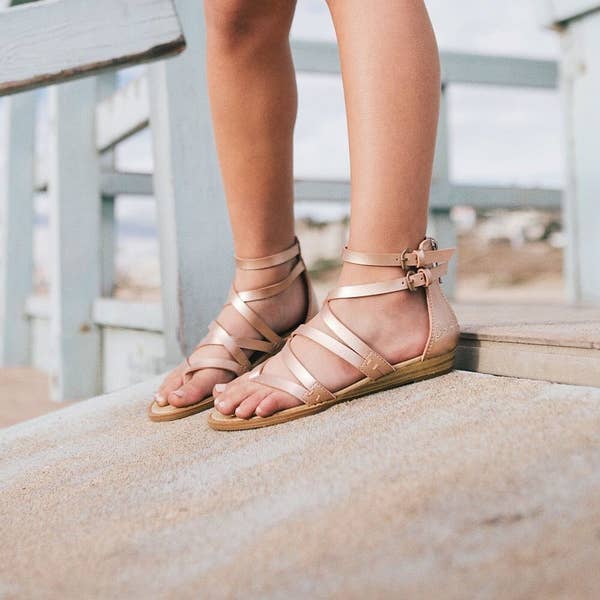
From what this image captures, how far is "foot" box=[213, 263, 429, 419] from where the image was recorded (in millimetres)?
876

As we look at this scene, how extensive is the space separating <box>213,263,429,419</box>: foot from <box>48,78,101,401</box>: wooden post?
1710 millimetres

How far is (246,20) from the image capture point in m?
1.02

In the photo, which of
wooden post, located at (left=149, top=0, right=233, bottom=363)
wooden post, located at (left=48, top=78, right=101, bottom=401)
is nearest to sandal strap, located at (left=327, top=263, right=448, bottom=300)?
wooden post, located at (left=149, top=0, right=233, bottom=363)

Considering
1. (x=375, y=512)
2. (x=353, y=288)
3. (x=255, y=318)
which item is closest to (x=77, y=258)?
(x=255, y=318)

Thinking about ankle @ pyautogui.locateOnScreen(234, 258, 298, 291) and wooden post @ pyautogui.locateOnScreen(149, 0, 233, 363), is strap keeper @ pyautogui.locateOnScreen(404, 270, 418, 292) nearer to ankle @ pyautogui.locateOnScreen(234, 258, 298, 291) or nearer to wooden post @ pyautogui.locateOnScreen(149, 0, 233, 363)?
ankle @ pyautogui.locateOnScreen(234, 258, 298, 291)

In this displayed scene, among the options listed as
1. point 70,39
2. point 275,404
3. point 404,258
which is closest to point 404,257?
point 404,258

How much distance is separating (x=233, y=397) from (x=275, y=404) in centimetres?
6

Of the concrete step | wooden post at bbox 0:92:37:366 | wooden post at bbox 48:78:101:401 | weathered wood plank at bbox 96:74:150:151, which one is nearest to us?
the concrete step

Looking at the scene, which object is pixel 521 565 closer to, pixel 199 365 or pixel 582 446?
pixel 582 446

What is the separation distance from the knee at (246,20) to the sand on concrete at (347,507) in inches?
21.8

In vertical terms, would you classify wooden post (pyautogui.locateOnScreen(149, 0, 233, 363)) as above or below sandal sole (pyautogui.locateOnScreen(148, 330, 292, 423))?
above

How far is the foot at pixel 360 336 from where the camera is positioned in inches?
34.5

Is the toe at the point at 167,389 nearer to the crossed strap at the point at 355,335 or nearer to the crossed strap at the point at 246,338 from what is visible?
the crossed strap at the point at 246,338

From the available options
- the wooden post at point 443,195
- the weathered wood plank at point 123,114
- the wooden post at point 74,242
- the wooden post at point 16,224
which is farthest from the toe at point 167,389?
the wooden post at point 16,224
